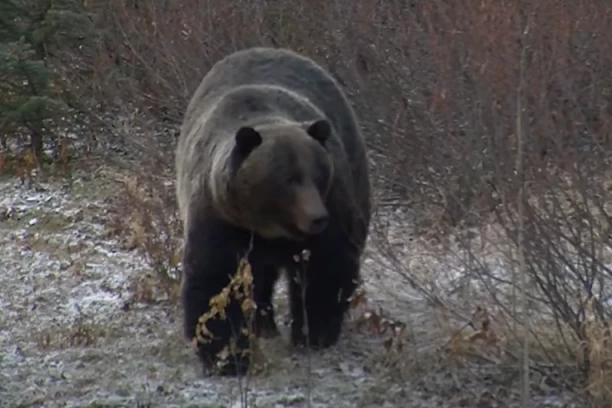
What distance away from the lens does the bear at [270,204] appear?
17.6ft

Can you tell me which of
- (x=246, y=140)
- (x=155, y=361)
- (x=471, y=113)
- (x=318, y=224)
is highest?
(x=471, y=113)

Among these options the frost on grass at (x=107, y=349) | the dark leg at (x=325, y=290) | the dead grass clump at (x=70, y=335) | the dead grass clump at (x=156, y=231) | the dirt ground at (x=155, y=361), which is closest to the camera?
the dirt ground at (x=155, y=361)

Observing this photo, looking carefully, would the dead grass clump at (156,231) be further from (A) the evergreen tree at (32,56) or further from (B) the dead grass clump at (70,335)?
(A) the evergreen tree at (32,56)

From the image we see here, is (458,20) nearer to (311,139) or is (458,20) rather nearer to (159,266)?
(159,266)

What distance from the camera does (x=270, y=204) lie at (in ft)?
17.7

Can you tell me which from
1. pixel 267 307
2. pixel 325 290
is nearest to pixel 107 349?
pixel 267 307

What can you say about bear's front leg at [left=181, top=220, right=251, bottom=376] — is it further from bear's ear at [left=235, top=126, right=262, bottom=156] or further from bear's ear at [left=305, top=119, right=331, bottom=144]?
bear's ear at [left=305, top=119, right=331, bottom=144]

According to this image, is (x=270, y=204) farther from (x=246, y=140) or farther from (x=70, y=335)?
(x=70, y=335)

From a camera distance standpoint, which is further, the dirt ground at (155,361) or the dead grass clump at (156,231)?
the dead grass clump at (156,231)

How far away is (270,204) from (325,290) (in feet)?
2.30

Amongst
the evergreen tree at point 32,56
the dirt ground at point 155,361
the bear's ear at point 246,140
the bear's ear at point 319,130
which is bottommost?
the dirt ground at point 155,361

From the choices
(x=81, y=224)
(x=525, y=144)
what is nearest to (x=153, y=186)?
(x=81, y=224)

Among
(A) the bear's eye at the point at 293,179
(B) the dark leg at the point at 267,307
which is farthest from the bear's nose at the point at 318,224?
(B) the dark leg at the point at 267,307

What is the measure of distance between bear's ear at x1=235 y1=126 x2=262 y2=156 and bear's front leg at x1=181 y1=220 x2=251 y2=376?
0.46 m
